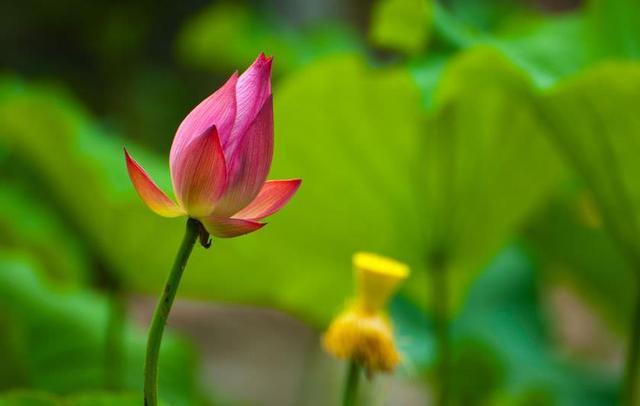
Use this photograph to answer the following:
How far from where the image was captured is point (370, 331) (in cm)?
55

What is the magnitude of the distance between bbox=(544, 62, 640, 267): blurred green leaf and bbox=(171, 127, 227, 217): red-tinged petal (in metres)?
0.39

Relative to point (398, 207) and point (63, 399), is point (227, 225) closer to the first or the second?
point (63, 399)

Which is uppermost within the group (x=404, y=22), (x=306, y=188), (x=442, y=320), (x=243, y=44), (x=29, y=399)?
(x=243, y=44)

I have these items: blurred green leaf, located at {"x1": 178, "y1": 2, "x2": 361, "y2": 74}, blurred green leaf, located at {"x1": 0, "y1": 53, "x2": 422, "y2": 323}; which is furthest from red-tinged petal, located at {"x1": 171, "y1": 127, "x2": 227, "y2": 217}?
blurred green leaf, located at {"x1": 178, "y1": 2, "x2": 361, "y2": 74}

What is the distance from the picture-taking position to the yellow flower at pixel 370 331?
0.55 metres

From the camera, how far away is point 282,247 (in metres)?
1.00

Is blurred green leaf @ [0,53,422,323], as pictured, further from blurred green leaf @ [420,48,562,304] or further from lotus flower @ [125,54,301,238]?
lotus flower @ [125,54,301,238]

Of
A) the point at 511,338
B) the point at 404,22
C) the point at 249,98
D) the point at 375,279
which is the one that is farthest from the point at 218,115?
the point at 511,338

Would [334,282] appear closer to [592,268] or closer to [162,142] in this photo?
[592,268]

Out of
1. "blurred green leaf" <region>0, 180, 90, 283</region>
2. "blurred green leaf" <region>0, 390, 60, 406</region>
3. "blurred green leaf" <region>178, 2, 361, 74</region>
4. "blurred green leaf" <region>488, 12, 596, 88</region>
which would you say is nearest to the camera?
"blurred green leaf" <region>0, 390, 60, 406</region>

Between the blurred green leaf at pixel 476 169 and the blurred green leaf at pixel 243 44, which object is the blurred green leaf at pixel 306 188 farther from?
the blurred green leaf at pixel 243 44

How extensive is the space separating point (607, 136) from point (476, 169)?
18 cm

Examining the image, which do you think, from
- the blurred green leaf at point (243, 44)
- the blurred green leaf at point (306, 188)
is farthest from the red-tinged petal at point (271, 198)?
the blurred green leaf at point (243, 44)

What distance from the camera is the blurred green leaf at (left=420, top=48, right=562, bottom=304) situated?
88 centimetres
